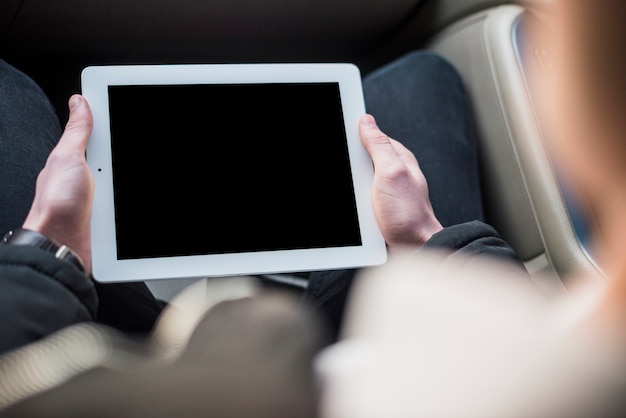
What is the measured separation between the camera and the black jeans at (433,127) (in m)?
0.82

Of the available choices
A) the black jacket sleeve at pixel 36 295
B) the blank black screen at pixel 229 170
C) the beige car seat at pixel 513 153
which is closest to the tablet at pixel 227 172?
the blank black screen at pixel 229 170

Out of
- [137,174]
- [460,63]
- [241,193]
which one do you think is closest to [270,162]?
[241,193]

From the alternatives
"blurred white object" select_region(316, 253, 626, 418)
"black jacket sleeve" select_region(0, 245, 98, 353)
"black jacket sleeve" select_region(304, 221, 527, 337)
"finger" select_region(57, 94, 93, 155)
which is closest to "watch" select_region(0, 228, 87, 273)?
"black jacket sleeve" select_region(0, 245, 98, 353)

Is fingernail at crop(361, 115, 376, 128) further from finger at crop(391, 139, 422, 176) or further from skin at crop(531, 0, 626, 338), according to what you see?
skin at crop(531, 0, 626, 338)

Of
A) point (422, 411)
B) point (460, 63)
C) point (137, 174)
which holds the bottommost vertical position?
point (422, 411)

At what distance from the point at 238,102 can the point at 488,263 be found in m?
0.36

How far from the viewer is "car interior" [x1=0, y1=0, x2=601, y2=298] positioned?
0.79 meters

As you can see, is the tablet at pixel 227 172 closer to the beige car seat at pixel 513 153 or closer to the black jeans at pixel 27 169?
the black jeans at pixel 27 169

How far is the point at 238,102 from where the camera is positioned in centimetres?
70

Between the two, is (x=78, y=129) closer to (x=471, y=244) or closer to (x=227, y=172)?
(x=227, y=172)

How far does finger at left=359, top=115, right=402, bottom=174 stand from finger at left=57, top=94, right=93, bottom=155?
13.0 inches

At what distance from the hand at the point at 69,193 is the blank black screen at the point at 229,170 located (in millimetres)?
34

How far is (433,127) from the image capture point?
854mm

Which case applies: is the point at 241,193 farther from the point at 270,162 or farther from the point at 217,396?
the point at 217,396
